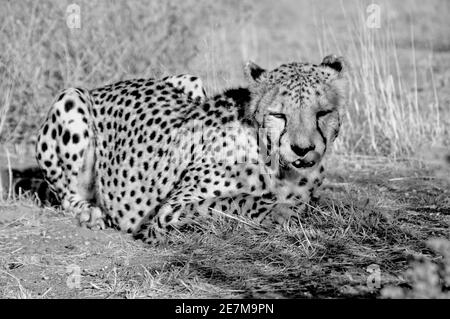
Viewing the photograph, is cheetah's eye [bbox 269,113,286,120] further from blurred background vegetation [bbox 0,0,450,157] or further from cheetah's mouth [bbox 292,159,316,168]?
blurred background vegetation [bbox 0,0,450,157]

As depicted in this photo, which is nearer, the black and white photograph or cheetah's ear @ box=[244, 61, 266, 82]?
the black and white photograph

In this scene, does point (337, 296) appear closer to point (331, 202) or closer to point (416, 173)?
point (331, 202)

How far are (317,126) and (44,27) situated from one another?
11.0 ft

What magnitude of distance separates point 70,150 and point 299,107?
64.3 inches

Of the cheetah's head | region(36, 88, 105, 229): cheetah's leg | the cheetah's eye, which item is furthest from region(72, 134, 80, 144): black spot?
the cheetah's eye

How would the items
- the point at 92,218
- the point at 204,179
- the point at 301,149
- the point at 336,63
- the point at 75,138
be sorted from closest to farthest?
the point at 301,149, the point at 336,63, the point at 204,179, the point at 92,218, the point at 75,138

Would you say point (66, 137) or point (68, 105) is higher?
point (68, 105)

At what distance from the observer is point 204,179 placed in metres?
4.45

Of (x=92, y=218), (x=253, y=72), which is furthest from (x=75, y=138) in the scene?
(x=253, y=72)

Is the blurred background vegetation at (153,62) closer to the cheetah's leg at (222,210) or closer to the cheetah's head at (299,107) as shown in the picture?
the cheetah's head at (299,107)

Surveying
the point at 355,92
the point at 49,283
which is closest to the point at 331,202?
the point at 49,283

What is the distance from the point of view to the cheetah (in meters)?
4.07

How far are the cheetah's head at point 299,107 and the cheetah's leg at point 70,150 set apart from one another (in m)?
1.18

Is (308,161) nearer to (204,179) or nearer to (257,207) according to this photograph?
(257,207)
